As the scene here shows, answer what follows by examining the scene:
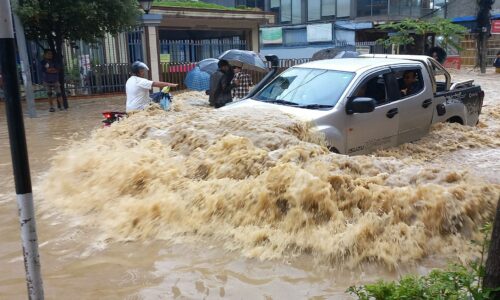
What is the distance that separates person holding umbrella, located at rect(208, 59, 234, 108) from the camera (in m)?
9.24

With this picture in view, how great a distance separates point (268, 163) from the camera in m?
5.32

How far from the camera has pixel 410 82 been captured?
752 centimetres

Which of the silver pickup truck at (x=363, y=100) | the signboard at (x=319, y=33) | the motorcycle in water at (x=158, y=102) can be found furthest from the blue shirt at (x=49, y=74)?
the signboard at (x=319, y=33)

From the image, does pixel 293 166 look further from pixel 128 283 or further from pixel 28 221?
pixel 28 221

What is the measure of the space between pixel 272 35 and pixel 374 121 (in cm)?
3292

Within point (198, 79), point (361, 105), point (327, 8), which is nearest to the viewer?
point (361, 105)

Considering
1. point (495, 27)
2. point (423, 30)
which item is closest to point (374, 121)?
point (423, 30)

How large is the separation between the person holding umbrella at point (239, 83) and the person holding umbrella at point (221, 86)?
113 millimetres

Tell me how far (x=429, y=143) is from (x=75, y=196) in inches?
199

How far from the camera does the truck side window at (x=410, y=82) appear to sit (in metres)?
7.37

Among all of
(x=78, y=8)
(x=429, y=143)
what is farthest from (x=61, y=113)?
(x=429, y=143)

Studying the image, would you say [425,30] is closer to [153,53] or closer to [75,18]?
[153,53]

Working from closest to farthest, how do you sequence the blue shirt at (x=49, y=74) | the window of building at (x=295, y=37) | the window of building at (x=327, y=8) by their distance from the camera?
1. the blue shirt at (x=49, y=74)
2. the window of building at (x=327, y=8)
3. the window of building at (x=295, y=37)

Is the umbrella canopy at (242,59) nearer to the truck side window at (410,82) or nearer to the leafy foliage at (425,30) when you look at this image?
the truck side window at (410,82)
